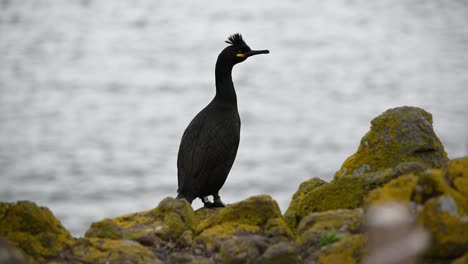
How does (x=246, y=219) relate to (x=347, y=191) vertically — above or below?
below

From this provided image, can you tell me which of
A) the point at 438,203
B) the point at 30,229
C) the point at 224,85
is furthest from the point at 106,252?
the point at 224,85

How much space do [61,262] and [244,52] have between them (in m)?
5.99

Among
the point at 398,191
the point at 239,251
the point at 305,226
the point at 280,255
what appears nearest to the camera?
the point at 398,191

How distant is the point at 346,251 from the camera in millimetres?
7531

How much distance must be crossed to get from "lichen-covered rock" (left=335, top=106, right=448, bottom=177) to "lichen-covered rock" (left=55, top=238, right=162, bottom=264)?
3318mm

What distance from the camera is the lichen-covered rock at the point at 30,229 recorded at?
7797 mm

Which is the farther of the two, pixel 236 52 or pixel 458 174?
pixel 236 52

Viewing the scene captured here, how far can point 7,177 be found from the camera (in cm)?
7050

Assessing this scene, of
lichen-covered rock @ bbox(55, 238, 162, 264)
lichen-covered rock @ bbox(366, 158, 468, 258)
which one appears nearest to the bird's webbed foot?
lichen-covered rock @ bbox(55, 238, 162, 264)

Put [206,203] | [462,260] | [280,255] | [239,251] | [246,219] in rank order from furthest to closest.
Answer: [206,203]
[246,219]
[239,251]
[280,255]
[462,260]

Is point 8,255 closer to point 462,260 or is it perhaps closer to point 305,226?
point 305,226

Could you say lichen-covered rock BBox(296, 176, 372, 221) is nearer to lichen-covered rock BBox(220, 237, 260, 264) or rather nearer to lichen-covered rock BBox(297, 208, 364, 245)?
lichen-covered rock BBox(297, 208, 364, 245)

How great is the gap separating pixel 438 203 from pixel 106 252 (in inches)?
121

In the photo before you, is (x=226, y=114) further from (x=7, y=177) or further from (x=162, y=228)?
(x=7, y=177)
